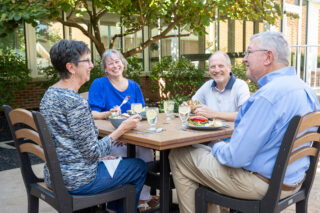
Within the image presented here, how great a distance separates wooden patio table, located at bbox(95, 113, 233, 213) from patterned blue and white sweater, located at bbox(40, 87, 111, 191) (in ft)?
1.02

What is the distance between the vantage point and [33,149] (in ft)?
6.72

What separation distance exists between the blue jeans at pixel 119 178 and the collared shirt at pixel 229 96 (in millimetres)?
1144

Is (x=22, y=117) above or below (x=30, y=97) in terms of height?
above

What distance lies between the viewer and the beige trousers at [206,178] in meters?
1.87

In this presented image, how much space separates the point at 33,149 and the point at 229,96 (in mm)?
1800

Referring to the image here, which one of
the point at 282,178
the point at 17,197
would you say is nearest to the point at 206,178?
the point at 282,178

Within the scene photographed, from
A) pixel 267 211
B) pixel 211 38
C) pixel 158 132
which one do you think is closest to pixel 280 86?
pixel 267 211

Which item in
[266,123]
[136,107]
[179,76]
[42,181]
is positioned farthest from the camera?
[179,76]

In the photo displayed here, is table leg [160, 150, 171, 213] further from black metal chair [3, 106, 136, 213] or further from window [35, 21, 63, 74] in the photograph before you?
window [35, 21, 63, 74]

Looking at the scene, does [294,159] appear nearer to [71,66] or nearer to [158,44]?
[71,66]

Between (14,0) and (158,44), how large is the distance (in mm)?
6891

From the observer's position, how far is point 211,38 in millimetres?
9891

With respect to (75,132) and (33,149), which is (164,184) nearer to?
(75,132)

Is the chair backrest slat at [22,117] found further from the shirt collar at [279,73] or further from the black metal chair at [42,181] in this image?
the shirt collar at [279,73]
